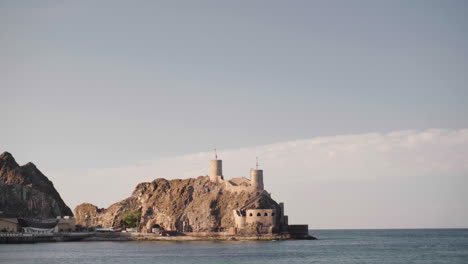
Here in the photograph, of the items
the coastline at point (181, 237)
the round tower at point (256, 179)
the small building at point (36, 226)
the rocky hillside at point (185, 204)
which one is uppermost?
the round tower at point (256, 179)

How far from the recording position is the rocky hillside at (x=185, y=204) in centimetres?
14750

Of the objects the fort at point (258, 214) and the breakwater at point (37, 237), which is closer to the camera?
the fort at point (258, 214)

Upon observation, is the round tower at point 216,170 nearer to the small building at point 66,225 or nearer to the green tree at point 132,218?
the green tree at point 132,218

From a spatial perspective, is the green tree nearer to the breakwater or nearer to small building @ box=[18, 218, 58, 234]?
the breakwater

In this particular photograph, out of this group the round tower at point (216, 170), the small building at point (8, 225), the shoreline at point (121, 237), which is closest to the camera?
the shoreline at point (121, 237)

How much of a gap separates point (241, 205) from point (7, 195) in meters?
77.1

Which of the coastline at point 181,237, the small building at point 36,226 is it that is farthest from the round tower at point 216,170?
the small building at point 36,226

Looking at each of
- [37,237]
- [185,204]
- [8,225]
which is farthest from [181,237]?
[8,225]

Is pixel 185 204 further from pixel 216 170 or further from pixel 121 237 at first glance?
pixel 121 237

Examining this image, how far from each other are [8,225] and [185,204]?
4276 centimetres

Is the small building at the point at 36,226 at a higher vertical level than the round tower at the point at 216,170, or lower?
lower

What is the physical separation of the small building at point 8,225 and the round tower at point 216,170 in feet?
161

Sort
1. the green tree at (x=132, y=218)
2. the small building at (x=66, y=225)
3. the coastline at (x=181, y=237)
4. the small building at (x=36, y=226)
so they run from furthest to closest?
1. the green tree at (x=132, y=218)
2. the small building at (x=66, y=225)
3. the small building at (x=36, y=226)
4. the coastline at (x=181, y=237)

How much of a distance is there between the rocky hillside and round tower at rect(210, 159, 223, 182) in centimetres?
159
